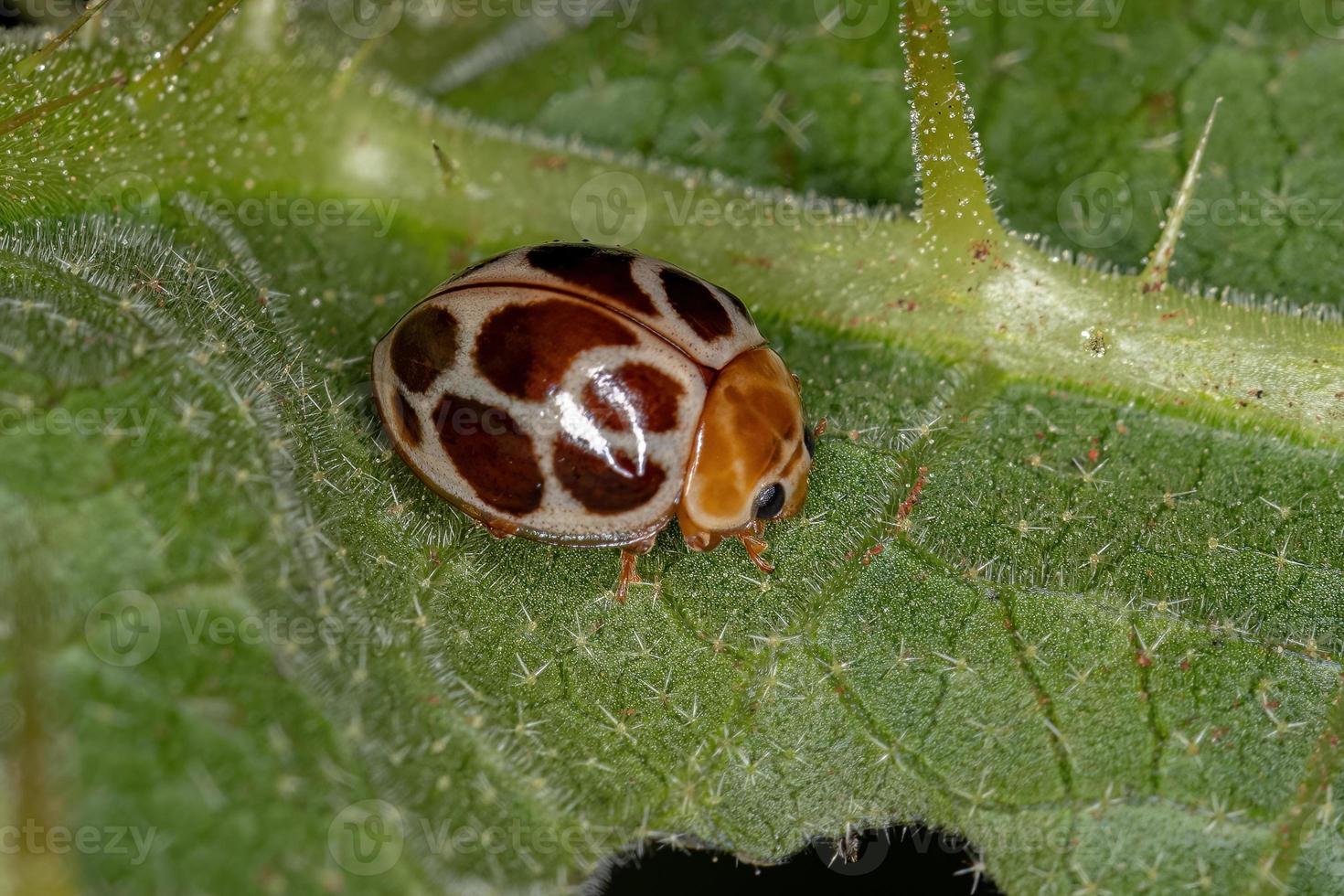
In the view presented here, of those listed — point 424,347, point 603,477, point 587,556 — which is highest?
point 424,347

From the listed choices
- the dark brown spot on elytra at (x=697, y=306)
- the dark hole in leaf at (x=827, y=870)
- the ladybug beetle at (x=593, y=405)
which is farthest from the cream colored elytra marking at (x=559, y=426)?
the dark hole in leaf at (x=827, y=870)

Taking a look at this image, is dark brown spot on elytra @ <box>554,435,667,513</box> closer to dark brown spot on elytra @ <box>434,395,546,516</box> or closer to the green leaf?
dark brown spot on elytra @ <box>434,395,546,516</box>

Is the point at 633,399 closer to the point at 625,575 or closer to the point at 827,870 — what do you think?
the point at 625,575

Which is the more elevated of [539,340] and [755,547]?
[539,340]

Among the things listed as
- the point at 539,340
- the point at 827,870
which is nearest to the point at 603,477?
the point at 539,340

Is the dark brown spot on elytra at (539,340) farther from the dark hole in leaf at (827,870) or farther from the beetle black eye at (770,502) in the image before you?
the dark hole in leaf at (827,870)

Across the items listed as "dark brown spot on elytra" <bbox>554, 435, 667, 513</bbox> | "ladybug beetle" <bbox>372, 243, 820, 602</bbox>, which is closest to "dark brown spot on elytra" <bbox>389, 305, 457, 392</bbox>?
"ladybug beetle" <bbox>372, 243, 820, 602</bbox>

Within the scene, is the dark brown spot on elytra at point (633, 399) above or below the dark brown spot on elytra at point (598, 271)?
below
